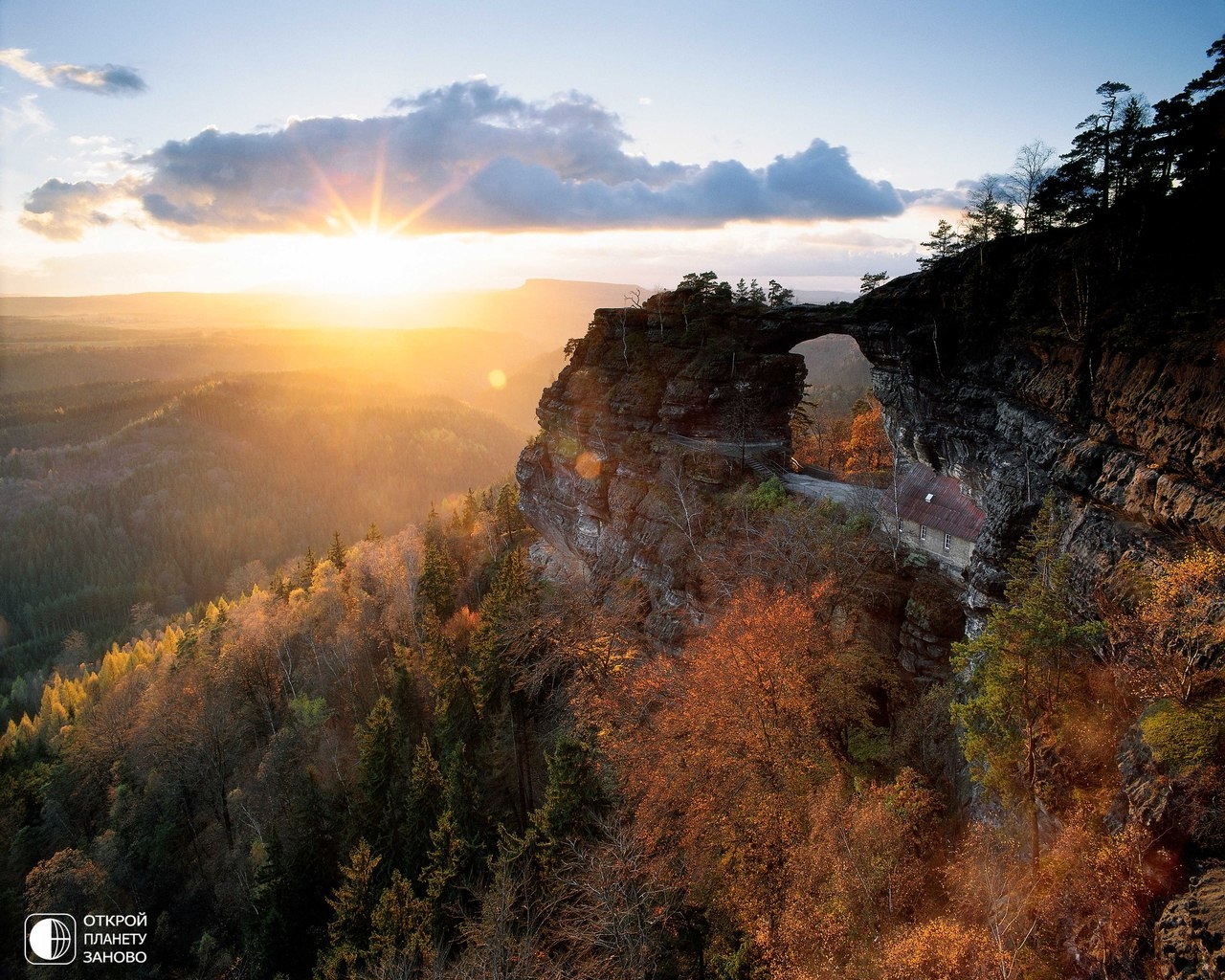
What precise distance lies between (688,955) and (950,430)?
24392mm

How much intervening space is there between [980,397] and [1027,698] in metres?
15.9

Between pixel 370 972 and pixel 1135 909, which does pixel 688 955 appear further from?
pixel 1135 909

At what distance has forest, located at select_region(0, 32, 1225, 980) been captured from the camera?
14.4 m

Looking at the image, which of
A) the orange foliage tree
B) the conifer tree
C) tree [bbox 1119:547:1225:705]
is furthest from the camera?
the conifer tree

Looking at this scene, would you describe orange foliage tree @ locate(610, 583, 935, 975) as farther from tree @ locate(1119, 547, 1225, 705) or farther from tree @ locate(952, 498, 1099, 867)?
tree @ locate(1119, 547, 1225, 705)

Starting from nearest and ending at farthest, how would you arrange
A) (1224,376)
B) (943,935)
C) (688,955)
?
(943,935) < (1224,376) < (688,955)

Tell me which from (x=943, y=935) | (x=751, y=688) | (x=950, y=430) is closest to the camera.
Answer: (x=943, y=935)

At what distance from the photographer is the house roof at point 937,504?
2678 centimetres

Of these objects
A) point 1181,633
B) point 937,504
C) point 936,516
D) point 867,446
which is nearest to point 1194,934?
point 1181,633

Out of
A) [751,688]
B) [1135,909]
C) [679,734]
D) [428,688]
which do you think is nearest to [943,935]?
[1135,909]

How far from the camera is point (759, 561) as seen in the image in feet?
97.3

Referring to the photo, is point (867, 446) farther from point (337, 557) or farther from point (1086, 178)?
point (337, 557)

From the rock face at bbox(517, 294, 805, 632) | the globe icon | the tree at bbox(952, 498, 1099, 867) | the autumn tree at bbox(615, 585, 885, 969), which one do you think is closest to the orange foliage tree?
the autumn tree at bbox(615, 585, 885, 969)

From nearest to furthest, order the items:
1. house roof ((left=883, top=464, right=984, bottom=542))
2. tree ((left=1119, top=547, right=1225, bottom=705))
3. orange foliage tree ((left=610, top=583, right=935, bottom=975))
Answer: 1. tree ((left=1119, top=547, right=1225, bottom=705))
2. orange foliage tree ((left=610, top=583, right=935, bottom=975))
3. house roof ((left=883, top=464, right=984, bottom=542))
